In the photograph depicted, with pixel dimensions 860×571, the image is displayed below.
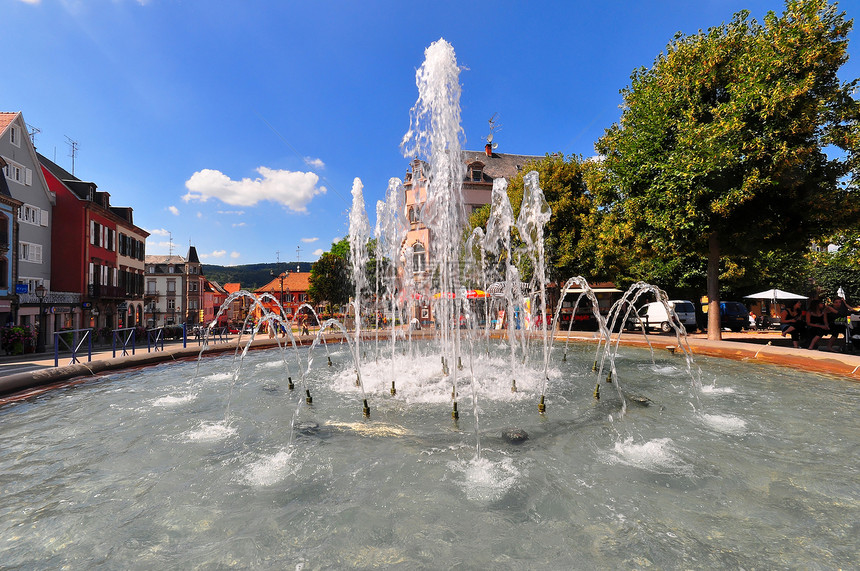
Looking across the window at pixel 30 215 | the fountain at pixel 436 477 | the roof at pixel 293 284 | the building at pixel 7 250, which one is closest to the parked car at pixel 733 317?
the fountain at pixel 436 477

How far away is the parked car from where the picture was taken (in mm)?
25125

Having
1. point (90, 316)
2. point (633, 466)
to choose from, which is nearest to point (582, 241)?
point (633, 466)

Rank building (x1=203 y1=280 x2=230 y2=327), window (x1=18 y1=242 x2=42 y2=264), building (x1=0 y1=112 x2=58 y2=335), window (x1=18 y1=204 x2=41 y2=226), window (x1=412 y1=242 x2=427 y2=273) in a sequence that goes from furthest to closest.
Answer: building (x1=203 y1=280 x2=230 y2=327), window (x1=412 y1=242 x2=427 y2=273), window (x1=18 y1=204 x2=41 y2=226), window (x1=18 y1=242 x2=42 y2=264), building (x1=0 y1=112 x2=58 y2=335)

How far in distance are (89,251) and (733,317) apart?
51.1 m

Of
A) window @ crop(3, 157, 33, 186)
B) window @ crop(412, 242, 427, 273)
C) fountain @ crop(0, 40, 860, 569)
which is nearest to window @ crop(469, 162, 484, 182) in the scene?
window @ crop(412, 242, 427, 273)

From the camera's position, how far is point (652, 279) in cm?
2862

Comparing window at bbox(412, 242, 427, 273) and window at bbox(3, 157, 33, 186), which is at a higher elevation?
window at bbox(3, 157, 33, 186)

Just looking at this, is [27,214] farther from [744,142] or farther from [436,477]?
[744,142]

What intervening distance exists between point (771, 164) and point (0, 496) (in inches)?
795

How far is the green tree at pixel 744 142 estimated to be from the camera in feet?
43.9

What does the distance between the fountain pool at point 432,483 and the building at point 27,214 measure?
2867 cm

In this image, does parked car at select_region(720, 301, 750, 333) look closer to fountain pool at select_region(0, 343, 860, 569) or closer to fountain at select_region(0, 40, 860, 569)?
fountain at select_region(0, 40, 860, 569)

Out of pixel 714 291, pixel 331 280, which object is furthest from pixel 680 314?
pixel 331 280

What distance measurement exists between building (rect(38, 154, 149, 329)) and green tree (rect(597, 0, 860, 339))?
42006mm
